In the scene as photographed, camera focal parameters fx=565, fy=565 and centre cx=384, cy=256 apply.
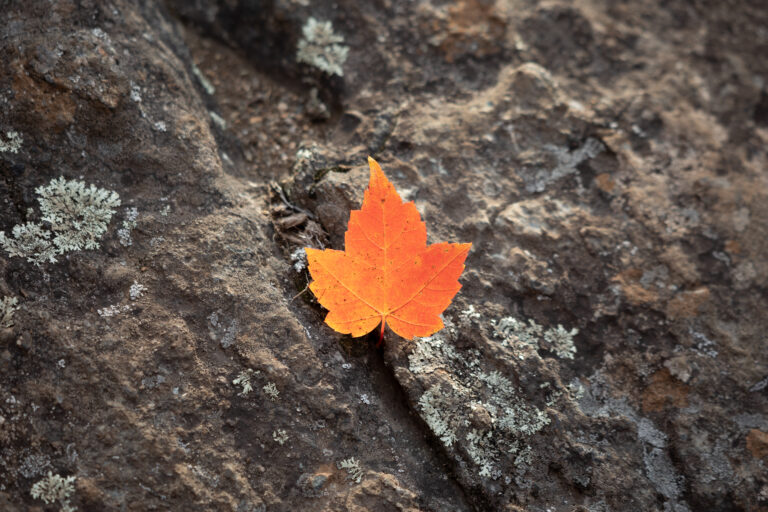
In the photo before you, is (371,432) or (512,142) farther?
(512,142)

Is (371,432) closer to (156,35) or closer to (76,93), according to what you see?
(76,93)

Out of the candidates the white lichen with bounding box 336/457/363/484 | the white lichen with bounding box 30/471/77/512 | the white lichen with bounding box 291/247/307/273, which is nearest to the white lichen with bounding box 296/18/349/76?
the white lichen with bounding box 291/247/307/273

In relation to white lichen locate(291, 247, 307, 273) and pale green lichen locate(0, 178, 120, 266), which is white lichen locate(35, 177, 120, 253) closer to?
pale green lichen locate(0, 178, 120, 266)

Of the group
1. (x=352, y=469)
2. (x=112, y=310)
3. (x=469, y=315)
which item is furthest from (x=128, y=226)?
(x=469, y=315)

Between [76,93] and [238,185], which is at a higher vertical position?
[76,93]

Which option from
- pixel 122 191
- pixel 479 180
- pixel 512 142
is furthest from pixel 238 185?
pixel 512 142
